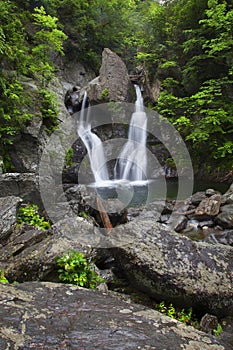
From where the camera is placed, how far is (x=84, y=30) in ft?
55.8

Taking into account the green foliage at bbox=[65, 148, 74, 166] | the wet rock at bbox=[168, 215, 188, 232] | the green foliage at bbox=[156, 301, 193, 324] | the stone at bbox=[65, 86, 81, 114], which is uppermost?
the stone at bbox=[65, 86, 81, 114]

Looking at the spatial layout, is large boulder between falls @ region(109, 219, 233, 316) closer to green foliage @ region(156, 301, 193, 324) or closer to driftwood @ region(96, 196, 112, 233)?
green foliage @ region(156, 301, 193, 324)

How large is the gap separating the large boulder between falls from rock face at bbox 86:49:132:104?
10733mm

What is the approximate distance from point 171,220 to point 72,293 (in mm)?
5824

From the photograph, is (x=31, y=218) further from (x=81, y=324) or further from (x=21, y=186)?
(x=81, y=324)

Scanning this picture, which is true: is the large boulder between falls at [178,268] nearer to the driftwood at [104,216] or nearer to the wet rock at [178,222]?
the driftwood at [104,216]

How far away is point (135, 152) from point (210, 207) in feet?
20.4

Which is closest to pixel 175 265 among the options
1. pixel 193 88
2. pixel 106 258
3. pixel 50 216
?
pixel 106 258

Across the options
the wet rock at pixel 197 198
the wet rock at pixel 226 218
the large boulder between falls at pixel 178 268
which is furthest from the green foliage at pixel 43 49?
the wet rock at pixel 226 218

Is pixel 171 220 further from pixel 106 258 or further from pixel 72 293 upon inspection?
pixel 72 293

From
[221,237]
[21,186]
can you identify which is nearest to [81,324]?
[21,186]

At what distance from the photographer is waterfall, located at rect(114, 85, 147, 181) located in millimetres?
13055

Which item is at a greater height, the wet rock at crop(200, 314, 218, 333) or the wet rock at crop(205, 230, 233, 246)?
the wet rock at crop(205, 230, 233, 246)

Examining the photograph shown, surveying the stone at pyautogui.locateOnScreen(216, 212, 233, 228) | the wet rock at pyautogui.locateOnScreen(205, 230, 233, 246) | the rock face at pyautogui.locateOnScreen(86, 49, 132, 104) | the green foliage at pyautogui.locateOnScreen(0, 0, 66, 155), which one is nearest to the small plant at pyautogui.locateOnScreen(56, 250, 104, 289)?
the wet rock at pyautogui.locateOnScreen(205, 230, 233, 246)
